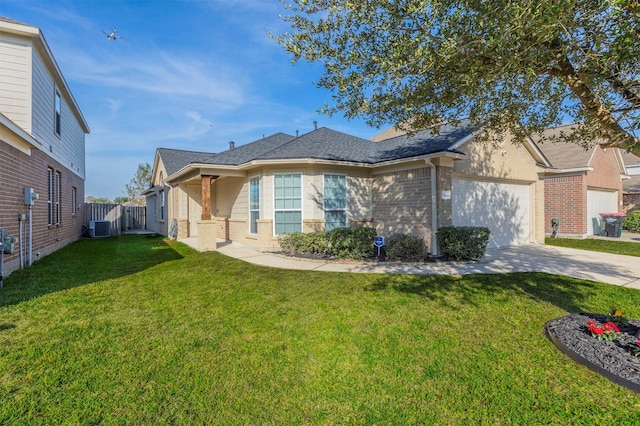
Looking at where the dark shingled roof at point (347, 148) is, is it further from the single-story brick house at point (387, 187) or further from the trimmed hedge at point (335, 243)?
the trimmed hedge at point (335, 243)

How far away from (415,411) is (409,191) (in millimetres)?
8373

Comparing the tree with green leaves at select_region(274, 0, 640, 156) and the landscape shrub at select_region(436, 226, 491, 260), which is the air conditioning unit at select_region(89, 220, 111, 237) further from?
the landscape shrub at select_region(436, 226, 491, 260)

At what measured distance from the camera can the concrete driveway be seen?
708cm

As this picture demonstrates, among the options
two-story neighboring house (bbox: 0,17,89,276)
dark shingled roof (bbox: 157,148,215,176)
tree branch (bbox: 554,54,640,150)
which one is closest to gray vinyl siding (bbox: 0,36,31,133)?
two-story neighboring house (bbox: 0,17,89,276)

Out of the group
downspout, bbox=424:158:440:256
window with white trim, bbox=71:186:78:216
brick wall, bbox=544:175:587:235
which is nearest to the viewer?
downspout, bbox=424:158:440:256

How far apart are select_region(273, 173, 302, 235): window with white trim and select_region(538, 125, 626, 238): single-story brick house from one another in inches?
439

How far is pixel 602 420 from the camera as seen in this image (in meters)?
→ 2.38

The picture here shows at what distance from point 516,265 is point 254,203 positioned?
888 centimetres

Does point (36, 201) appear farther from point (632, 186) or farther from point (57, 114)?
point (632, 186)

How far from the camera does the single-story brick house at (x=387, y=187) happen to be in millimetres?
9805

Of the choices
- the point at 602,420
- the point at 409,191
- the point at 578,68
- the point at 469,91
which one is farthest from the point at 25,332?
the point at 409,191

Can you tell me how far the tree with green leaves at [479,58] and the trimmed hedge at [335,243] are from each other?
13.6 feet

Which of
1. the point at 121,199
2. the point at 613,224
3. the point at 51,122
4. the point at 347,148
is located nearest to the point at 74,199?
the point at 51,122

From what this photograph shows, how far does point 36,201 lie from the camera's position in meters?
8.47
